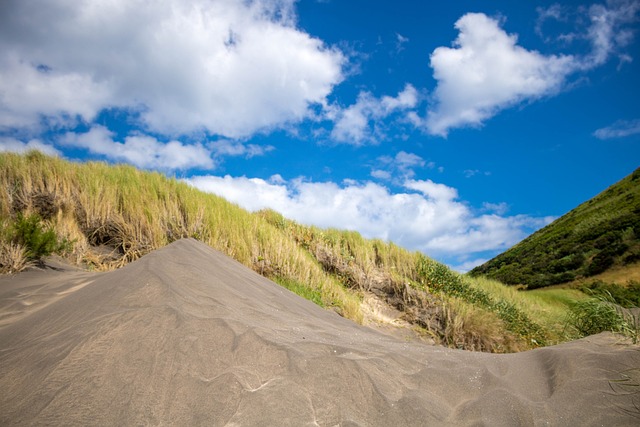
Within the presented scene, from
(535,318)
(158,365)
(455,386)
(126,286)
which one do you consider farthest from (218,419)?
(535,318)

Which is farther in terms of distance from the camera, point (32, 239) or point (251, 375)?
point (32, 239)

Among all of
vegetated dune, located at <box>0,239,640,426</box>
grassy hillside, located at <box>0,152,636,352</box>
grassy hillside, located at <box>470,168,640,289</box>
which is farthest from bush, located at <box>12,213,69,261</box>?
grassy hillside, located at <box>470,168,640,289</box>

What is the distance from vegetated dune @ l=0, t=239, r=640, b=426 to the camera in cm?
175

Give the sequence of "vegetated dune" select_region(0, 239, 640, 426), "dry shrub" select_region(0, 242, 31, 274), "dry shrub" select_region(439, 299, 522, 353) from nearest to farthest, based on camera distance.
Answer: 1. "vegetated dune" select_region(0, 239, 640, 426)
2. "dry shrub" select_region(0, 242, 31, 274)
3. "dry shrub" select_region(439, 299, 522, 353)

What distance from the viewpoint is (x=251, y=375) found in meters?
1.94

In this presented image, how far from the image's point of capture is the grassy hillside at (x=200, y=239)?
625 cm

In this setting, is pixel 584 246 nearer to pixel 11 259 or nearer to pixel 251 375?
pixel 251 375

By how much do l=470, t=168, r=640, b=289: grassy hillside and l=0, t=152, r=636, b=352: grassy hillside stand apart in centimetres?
1510

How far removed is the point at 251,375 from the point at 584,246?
29.7 metres

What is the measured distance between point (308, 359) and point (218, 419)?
0.62m

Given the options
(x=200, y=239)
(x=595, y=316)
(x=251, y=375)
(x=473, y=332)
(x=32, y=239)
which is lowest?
(x=473, y=332)

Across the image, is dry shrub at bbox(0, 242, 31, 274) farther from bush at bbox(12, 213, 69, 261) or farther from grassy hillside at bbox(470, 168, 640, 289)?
grassy hillside at bbox(470, 168, 640, 289)

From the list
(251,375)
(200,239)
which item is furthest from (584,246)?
(251,375)

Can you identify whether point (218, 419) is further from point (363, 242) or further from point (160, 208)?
point (363, 242)
